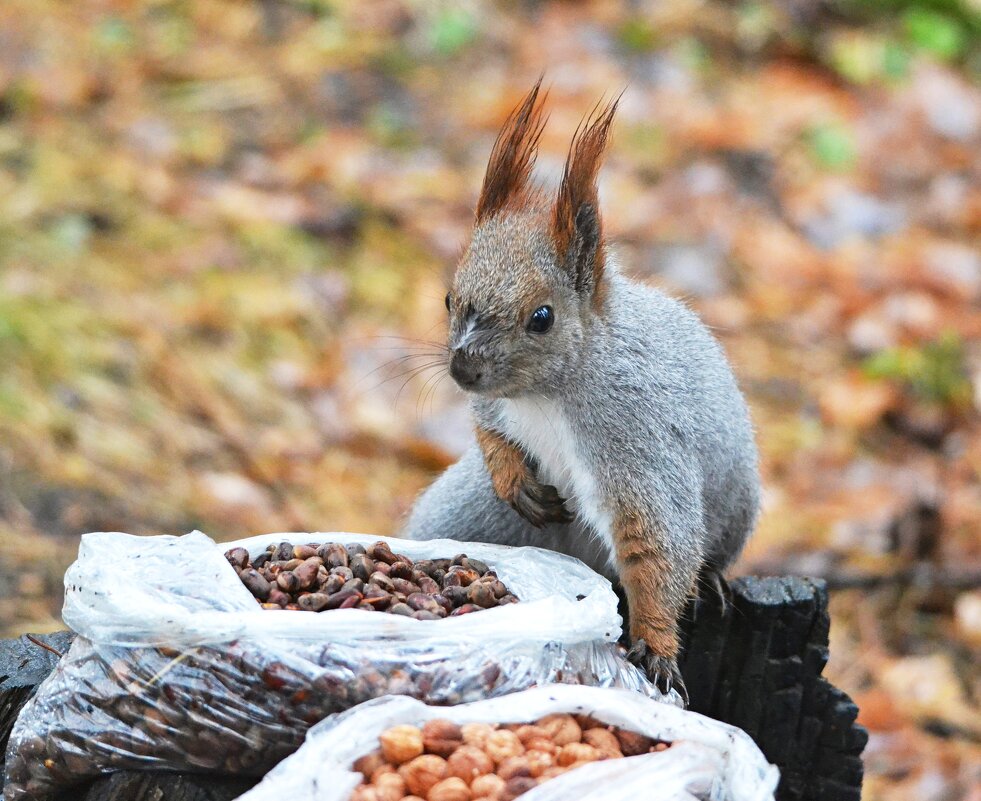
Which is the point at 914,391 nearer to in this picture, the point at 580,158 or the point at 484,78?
the point at 484,78

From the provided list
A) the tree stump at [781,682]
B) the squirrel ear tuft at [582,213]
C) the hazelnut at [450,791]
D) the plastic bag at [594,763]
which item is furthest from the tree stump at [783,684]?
the hazelnut at [450,791]

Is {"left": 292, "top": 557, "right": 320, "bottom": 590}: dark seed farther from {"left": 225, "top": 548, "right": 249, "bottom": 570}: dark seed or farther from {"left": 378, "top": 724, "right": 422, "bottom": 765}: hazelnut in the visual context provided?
{"left": 378, "top": 724, "right": 422, "bottom": 765}: hazelnut

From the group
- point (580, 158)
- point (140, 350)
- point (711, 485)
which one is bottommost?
point (140, 350)

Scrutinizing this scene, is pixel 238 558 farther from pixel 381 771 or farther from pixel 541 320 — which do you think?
pixel 541 320

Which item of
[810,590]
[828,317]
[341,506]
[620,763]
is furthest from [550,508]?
[828,317]

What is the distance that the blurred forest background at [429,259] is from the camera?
12.5 feet

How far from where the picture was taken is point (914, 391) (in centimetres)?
465

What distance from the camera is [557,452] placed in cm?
239

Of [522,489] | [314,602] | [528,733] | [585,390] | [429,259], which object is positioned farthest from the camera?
[429,259]

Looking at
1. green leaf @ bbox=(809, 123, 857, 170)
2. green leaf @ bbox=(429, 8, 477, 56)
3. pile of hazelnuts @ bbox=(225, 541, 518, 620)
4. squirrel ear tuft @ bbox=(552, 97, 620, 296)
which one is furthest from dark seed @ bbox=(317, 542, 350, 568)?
green leaf @ bbox=(429, 8, 477, 56)

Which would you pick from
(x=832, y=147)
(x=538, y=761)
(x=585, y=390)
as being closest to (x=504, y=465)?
(x=585, y=390)

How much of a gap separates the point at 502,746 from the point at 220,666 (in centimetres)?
40

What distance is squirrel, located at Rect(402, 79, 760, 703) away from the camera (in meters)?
2.24

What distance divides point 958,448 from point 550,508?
252 cm
